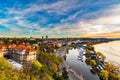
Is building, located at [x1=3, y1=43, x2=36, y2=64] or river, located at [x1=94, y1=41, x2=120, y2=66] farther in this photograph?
river, located at [x1=94, y1=41, x2=120, y2=66]

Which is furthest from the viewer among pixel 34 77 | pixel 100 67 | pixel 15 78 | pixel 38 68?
pixel 100 67

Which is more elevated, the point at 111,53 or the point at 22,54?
the point at 22,54

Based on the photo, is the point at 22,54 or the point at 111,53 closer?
the point at 22,54

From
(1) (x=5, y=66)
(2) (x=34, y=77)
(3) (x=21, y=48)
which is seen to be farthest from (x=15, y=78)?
(3) (x=21, y=48)

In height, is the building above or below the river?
above

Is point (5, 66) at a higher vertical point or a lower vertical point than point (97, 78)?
higher

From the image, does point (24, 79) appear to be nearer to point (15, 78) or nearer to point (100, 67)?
point (15, 78)

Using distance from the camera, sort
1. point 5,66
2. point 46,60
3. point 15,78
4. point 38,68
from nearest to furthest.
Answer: point 15,78 < point 5,66 < point 38,68 < point 46,60

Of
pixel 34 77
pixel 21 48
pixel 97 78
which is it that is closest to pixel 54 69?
pixel 97 78

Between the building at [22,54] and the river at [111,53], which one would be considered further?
the river at [111,53]

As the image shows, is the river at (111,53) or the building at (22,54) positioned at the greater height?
the building at (22,54)

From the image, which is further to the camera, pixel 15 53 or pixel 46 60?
pixel 15 53
